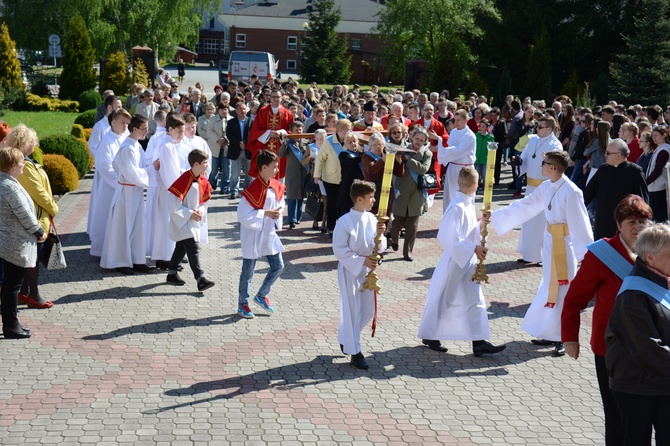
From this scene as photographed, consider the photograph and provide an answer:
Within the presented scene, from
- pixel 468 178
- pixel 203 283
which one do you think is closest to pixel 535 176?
pixel 468 178

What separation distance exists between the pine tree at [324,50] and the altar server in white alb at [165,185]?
51486mm

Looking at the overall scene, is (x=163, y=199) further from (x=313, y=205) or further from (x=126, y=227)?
(x=313, y=205)

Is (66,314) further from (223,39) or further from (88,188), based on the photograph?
(223,39)

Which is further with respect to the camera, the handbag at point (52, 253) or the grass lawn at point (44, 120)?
the grass lawn at point (44, 120)

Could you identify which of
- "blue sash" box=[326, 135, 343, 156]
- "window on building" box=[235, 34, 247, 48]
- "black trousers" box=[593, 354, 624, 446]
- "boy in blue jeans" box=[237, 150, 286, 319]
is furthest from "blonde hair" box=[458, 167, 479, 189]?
"window on building" box=[235, 34, 247, 48]

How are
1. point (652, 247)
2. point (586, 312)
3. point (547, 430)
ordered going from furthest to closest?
point (586, 312) < point (547, 430) < point (652, 247)

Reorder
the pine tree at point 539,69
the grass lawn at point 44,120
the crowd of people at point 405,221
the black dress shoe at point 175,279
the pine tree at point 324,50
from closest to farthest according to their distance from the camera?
the crowd of people at point 405,221, the black dress shoe at point 175,279, the grass lawn at point 44,120, the pine tree at point 539,69, the pine tree at point 324,50

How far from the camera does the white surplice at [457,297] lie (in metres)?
8.55

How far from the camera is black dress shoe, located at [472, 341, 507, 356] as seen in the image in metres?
8.71

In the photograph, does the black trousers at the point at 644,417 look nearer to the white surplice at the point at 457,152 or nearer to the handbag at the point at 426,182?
the handbag at the point at 426,182

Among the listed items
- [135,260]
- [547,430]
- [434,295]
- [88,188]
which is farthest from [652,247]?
[88,188]

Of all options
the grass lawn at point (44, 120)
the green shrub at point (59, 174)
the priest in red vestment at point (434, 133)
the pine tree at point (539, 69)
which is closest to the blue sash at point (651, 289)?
the priest in red vestment at point (434, 133)

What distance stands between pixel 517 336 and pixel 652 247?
15.1ft

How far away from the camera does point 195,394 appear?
7445 millimetres
